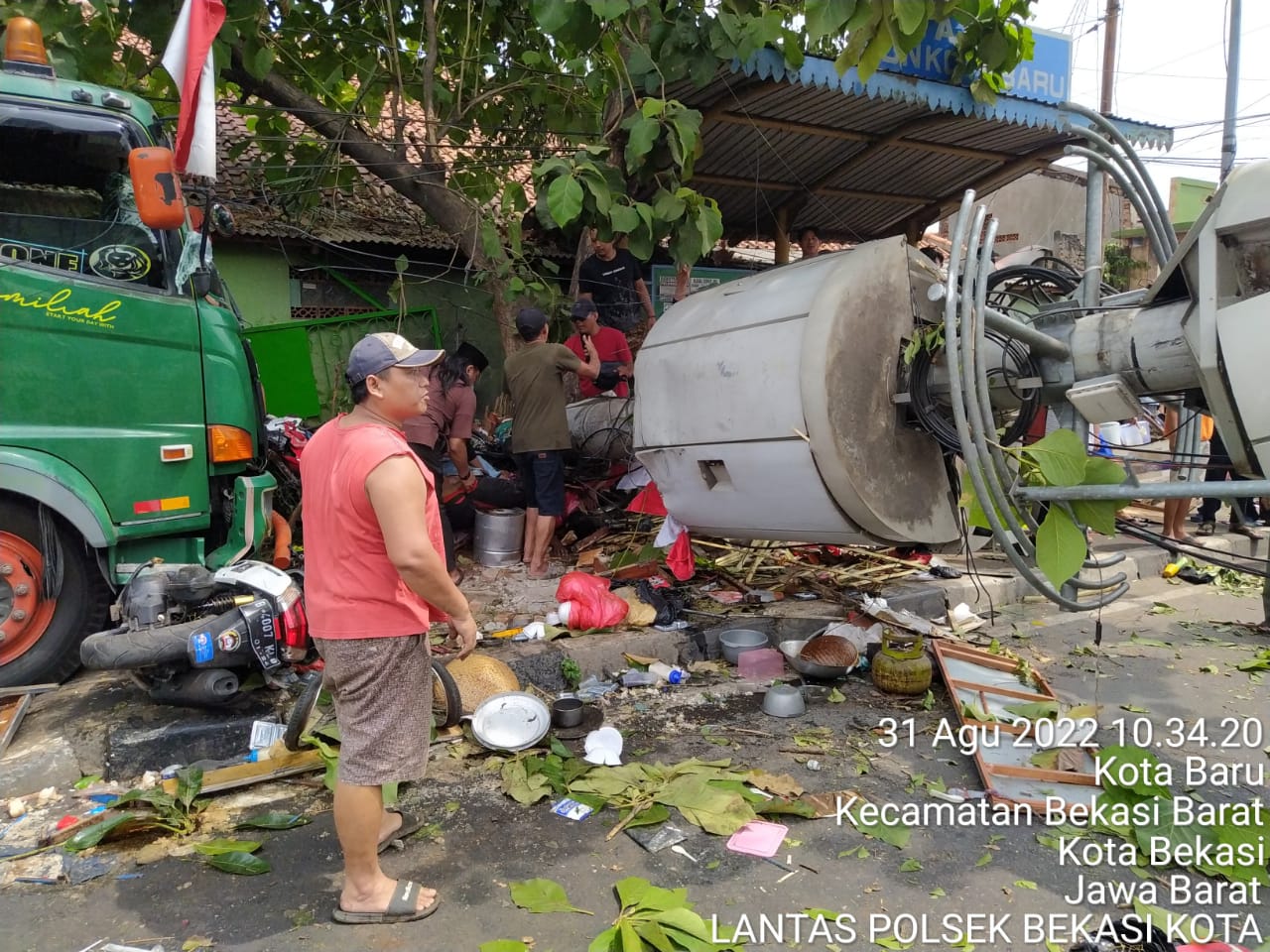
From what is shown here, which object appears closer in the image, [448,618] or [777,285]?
[448,618]

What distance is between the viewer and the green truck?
12.5 ft

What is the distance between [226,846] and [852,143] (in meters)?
7.13

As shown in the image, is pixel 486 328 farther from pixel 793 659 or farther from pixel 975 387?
pixel 975 387

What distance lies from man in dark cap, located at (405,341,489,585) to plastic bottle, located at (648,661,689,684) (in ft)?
5.51

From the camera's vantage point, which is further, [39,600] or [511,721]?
[39,600]

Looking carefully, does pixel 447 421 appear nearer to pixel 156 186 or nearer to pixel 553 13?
pixel 156 186

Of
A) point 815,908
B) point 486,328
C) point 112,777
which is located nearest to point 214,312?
point 112,777

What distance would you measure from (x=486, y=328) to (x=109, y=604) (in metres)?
6.82

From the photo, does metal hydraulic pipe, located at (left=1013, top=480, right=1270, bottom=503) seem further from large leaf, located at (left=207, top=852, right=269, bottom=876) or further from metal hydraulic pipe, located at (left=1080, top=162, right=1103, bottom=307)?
large leaf, located at (left=207, top=852, right=269, bottom=876)

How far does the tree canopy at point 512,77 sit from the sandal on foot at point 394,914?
364cm

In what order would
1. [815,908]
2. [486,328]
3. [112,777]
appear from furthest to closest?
[486,328] → [112,777] → [815,908]

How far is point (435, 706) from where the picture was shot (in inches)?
157

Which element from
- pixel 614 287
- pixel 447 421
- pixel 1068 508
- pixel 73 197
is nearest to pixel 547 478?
pixel 447 421

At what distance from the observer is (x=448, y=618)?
8.90 feet
